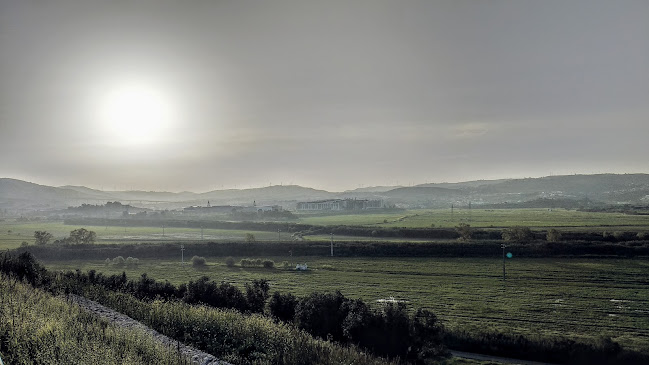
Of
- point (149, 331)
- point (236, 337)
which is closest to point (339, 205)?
point (236, 337)

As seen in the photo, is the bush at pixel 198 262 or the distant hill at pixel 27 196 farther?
the distant hill at pixel 27 196

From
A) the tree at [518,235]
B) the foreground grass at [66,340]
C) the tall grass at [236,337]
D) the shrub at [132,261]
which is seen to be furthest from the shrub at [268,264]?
the foreground grass at [66,340]

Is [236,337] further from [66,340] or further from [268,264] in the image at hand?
[268,264]

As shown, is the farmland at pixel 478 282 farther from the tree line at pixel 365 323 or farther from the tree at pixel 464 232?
the tree at pixel 464 232

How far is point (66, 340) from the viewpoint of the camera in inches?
341

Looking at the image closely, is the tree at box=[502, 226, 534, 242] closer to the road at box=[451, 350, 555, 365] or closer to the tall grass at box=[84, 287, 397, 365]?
the road at box=[451, 350, 555, 365]

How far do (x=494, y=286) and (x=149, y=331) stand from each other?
36.7 metres

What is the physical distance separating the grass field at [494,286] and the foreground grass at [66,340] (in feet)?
72.2

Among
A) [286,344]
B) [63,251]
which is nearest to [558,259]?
[286,344]

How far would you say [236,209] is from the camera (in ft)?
484

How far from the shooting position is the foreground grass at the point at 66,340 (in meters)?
8.03

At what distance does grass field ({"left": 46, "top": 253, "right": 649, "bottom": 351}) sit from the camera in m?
29.1

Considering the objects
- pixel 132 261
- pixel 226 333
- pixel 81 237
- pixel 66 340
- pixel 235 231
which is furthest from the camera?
pixel 235 231

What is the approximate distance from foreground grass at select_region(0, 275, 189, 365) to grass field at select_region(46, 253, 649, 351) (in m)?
22.0
